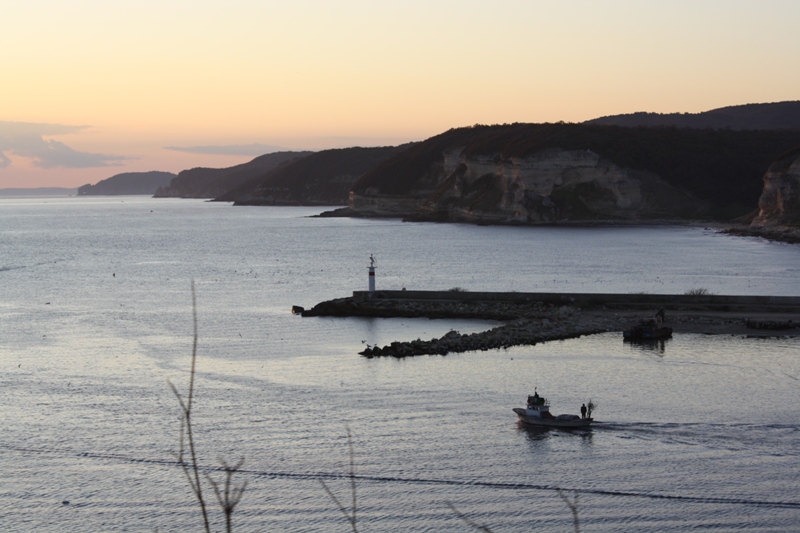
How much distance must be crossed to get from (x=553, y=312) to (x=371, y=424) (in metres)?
21.4

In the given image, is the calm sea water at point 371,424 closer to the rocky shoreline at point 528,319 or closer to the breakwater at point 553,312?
the rocky shoreline at point 528,319

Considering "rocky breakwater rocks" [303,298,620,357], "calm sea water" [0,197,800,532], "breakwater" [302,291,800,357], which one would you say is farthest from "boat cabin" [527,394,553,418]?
"breakwater" [302,291,800,357]

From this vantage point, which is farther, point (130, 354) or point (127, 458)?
point (130, 354)

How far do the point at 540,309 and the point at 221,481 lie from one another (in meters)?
26.9

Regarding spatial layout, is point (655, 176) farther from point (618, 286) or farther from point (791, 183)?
point (618, 286)

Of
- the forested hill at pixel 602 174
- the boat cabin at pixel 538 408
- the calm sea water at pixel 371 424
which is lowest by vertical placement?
the calm sea water at pixel 371 424

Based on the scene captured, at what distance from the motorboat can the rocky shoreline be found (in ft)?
34.1

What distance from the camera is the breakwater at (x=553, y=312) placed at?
3919cm

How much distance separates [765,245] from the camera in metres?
99.3

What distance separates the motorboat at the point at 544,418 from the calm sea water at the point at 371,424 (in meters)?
0.38

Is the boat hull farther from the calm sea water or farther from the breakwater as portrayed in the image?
the breakwater

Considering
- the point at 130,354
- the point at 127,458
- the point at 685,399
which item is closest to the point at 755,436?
the point at 685,399

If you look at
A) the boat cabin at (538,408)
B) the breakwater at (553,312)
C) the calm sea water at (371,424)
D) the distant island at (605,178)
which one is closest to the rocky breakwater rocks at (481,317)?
the breakwater at (553,312)

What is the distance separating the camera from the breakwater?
3919cm
